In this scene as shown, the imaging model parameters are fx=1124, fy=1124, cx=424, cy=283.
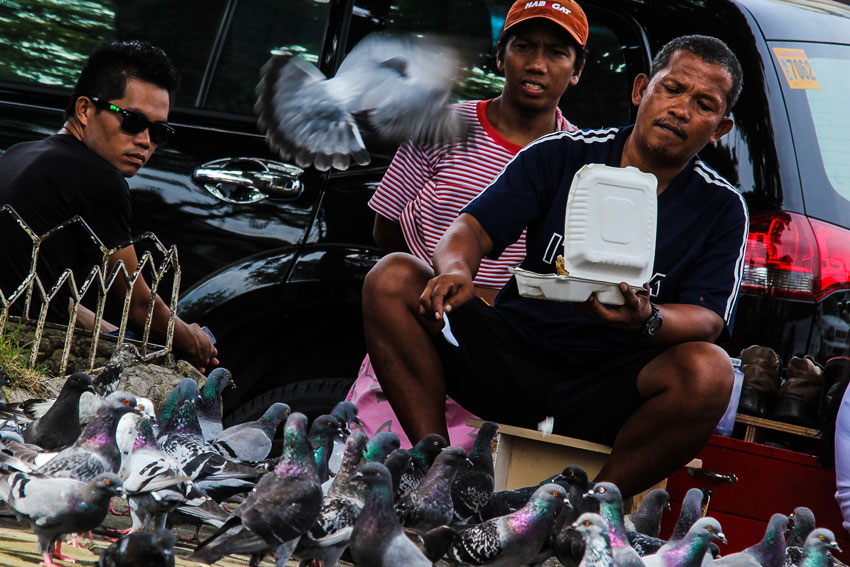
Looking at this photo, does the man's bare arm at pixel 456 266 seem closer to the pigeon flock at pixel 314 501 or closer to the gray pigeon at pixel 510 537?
the pigeon flock at pixel 314 501

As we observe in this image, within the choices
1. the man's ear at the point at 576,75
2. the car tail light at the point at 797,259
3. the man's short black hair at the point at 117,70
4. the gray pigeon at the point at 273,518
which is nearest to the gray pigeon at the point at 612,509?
the gray pigeon at the point at 273,518

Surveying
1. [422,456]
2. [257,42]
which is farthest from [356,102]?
[422,456]

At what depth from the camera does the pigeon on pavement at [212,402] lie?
450cm

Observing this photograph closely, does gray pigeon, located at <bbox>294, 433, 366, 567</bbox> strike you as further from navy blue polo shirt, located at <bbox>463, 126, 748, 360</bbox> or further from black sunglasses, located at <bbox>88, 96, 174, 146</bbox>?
black sunglasses, located at <bbox>88, 96, 174, 146</bbox>

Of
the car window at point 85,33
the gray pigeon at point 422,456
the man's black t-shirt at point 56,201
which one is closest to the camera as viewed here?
the gray pigeon at point 422,456

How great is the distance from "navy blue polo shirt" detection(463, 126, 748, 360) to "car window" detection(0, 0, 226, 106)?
150 centimetres

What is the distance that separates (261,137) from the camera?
4.51 meters

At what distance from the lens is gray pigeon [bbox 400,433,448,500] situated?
3781mm

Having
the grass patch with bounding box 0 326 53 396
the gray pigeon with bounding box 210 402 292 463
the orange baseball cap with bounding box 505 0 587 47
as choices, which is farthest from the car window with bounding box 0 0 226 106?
the gray pigeon with bounding box 210 402 292 463

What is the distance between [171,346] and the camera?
4363mm

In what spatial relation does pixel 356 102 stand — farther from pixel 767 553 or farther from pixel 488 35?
pixel 767 553

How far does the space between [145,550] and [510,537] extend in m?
1.13

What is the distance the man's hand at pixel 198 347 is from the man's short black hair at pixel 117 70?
1011 millimetres

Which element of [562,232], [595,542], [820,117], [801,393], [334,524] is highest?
[820,117]
